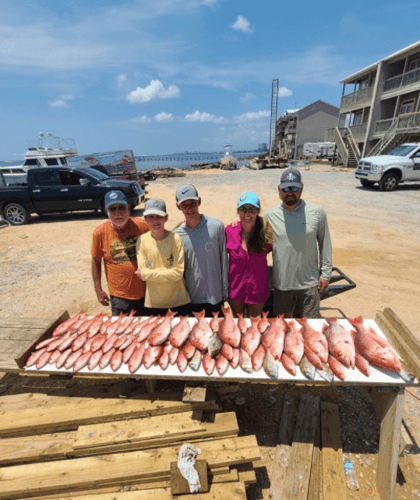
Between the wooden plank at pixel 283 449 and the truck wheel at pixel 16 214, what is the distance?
1196 centimetres

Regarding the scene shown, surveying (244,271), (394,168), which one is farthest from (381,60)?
(244,271)

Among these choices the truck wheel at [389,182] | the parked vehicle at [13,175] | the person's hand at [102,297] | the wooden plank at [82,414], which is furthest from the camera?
the parked vehicle at [13,175]

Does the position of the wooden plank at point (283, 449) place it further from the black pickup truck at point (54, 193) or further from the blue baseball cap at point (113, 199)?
the black pickup truck at point (54, 193)

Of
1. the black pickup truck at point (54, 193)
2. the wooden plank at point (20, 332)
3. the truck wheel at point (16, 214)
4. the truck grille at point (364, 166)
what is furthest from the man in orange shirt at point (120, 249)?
the truck grille at point (364, 166)

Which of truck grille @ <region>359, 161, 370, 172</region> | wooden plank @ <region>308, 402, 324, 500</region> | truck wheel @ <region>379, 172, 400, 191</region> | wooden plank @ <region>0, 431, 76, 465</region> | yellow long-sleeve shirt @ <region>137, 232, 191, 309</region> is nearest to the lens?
wooden plank @ <region>308, 402, 324, 500</region>

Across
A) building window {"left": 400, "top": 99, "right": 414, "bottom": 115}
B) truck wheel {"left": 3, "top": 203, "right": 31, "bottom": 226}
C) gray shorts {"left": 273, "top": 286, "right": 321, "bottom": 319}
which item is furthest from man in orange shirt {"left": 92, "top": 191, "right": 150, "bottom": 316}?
building window {"left": 400, "top": 99, "right": 414, "bottom": 115}

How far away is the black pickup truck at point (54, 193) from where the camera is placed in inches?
405

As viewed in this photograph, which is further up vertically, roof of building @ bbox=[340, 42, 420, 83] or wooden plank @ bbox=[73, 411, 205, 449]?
roof of building @ bbox=[340, 42, 420, 83]

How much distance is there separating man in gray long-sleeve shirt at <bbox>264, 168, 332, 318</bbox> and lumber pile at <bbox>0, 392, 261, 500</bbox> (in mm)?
1575

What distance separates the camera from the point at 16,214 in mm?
10680

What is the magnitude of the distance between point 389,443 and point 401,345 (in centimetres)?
81

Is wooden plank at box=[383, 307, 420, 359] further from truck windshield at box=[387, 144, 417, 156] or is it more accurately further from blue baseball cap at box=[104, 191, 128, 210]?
truck windshield at box=[387, 144, 417, 156]

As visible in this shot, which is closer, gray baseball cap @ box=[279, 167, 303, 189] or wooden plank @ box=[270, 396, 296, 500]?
wooden plank @ box=[270, 396, 296, 500]

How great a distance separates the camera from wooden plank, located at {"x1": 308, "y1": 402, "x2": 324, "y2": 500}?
2170 mm
